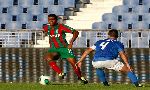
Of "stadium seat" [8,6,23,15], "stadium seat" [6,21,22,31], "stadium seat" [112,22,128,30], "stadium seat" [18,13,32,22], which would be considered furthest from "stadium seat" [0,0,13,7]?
"stadium seat" [112,22,128,30]

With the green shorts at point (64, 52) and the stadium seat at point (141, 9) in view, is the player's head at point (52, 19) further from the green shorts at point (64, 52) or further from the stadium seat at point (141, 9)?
the stadium seat at point (141, 9)

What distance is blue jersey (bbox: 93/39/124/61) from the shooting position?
353 inches

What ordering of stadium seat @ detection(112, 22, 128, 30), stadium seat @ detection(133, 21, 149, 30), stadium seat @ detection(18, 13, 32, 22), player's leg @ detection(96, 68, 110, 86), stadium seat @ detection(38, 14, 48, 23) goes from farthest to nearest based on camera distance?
stadium seat @ detection(18, 13, 32, 22) → stadium seat @ detection(38, 14, 48, 23) → stadium seat @ detection(112, 22, 128, 30) → stadium seat @ detection(133, 21, 149, 30) → player's leg @ detection(96, 68, 110, 86)

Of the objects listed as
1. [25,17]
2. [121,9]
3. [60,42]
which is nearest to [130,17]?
[121,9]

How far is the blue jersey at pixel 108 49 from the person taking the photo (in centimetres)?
898

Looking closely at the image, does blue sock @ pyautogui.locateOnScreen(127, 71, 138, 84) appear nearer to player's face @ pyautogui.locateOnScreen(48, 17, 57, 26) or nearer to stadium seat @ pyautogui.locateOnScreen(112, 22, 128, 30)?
player's face @ pyautogui.locateOnScreen(48, 17, 57, 26)

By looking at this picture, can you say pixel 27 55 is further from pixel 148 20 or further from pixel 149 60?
pixel 148 20

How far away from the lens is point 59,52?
10.4 meters

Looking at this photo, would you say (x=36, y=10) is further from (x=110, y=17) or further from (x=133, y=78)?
(x=133, y=78)

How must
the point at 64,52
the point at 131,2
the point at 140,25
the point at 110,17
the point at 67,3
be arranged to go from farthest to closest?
1. the point at 67,3
2. the point at 131,2
3. the point at 110,17
4. the point at 140,25
5. the point at 64,52

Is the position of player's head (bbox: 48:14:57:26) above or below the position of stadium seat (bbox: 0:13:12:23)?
above

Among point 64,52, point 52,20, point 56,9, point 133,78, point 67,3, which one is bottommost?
point 133,78

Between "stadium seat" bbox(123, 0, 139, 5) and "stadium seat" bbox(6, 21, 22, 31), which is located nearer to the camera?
"stadium seat" bbox(123, 0, 139, 5)

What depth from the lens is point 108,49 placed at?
9.00 m
